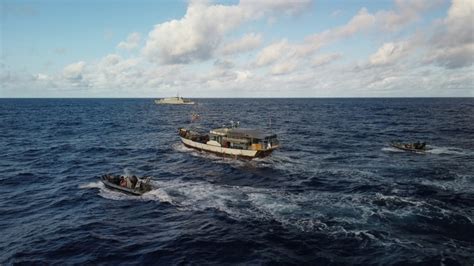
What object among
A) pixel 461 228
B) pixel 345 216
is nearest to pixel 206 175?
pixel 345 216

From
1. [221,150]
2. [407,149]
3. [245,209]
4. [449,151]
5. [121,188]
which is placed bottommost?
[245,209]

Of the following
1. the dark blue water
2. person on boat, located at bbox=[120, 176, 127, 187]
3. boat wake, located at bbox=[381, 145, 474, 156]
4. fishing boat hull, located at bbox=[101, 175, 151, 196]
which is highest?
person on boat, located at bbox=[120, 176, 127, 187]

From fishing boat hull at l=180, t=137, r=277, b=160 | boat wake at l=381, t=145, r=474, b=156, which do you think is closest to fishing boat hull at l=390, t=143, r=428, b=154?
boat wake at l=381, t=145, r=474, b=156

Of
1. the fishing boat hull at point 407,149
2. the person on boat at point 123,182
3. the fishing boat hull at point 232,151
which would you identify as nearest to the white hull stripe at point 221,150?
the fishing boat hull at point 232,151

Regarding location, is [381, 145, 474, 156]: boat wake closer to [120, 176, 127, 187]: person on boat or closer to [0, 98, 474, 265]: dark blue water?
[0, 98, 474, 265]: dark blue water

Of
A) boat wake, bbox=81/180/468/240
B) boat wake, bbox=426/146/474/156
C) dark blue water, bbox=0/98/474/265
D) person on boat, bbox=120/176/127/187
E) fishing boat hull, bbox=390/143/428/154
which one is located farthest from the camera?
fishing boat hull, bbox=390/143/428/154

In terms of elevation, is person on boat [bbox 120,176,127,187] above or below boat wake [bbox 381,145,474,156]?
above

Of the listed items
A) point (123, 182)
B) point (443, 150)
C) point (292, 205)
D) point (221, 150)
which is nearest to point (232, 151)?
point (221, 150)

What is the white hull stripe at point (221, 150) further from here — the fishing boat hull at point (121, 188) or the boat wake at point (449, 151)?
the boat wake at point (449, 151)

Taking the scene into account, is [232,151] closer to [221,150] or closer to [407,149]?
[221,150]

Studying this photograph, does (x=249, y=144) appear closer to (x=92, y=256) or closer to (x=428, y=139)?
(x=92, y=256)

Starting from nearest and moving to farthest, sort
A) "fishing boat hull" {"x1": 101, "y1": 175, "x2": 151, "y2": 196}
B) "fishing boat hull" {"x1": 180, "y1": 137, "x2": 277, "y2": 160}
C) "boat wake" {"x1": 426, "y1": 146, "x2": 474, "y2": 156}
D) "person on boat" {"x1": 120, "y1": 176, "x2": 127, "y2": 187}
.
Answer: "fishing boat hull" {"x1": 101, "y1": 175, "x2": 151, "y2": 196} → "person on boat" {"x1": 120, "y1": 176, "x2": 127, "y2": 187} → "fishing boat hull" {"x1": 180, "y1": 137, "x2": 277, "y2": 160} → "boat wake" {"x1": 426, "y1": 146, "x2": 474, "y2": 156}
